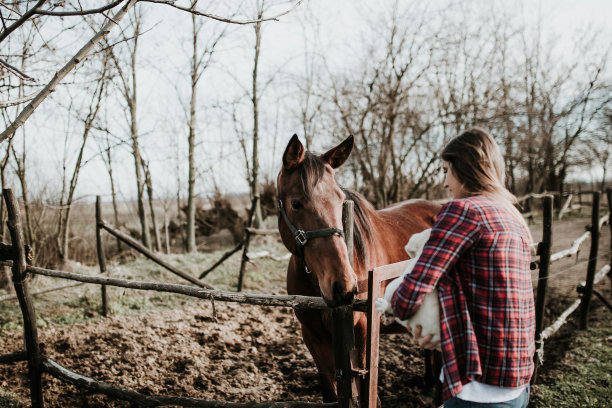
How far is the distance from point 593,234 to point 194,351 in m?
5.34

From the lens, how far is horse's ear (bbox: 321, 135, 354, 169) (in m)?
2.58

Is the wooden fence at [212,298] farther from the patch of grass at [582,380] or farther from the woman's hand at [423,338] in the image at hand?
the woman's hand at [423,338]

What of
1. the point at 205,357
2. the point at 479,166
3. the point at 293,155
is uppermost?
the point at 293,155

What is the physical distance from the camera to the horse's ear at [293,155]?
239cm

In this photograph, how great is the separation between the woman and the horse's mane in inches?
42.1

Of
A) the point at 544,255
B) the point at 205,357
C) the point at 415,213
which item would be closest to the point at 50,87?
the point at 205,357

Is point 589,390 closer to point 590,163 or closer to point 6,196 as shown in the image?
point 6,196

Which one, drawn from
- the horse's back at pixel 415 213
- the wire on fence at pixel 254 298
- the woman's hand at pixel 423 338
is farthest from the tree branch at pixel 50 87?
the horse's back at pixel 415 213

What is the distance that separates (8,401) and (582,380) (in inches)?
202

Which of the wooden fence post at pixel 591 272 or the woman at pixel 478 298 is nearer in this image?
the woman at pixel 478 298

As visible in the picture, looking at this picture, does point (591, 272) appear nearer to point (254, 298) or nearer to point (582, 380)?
point (582, 380)

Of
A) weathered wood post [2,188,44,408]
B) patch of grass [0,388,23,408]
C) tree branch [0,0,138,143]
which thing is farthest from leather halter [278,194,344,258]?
patch of grass [0,388,23,408]

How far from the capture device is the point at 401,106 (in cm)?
901

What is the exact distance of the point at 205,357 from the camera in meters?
4.27
